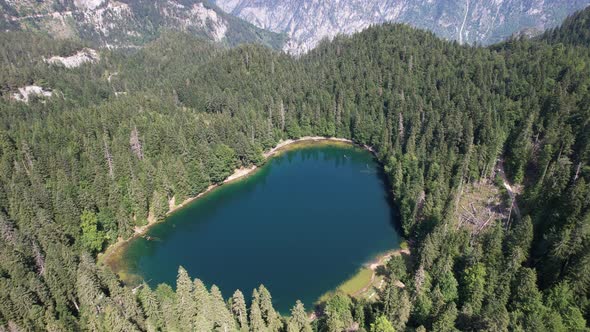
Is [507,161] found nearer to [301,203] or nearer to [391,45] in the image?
[301,203]

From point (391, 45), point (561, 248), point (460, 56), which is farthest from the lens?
point (391, 45)

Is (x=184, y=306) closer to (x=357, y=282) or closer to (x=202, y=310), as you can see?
(x=202, y=310)

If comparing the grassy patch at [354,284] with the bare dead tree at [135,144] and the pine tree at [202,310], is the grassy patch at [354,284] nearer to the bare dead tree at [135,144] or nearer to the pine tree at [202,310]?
the pine tree at [202,310]

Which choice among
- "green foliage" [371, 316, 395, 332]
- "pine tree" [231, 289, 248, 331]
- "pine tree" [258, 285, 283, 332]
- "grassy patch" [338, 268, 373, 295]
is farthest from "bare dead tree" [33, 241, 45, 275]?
"green foliage" [371, 316, 395, 332]

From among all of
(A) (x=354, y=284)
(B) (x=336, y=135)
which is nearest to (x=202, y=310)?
(A) (x=354, y=284)

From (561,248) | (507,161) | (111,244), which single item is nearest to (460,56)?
(507,161)

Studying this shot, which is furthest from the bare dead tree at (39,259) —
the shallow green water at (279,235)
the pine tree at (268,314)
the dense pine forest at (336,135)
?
the pine tree at (268,314)
